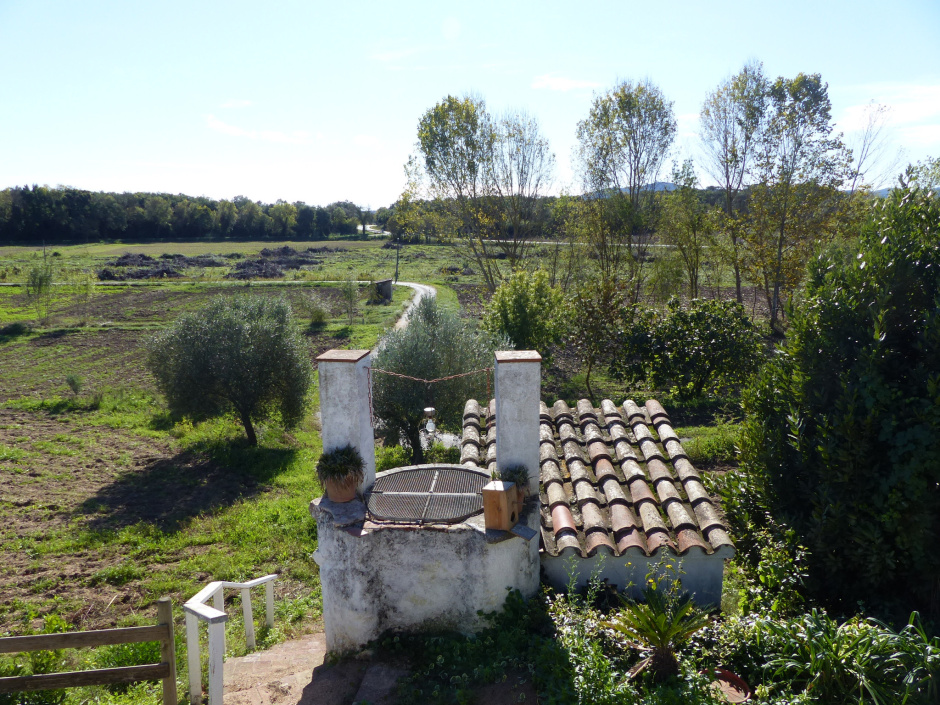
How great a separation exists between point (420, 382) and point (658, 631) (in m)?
11.6

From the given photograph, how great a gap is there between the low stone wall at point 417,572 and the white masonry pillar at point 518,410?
0.44m

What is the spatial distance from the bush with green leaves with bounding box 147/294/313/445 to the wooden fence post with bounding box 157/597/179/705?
13.1m

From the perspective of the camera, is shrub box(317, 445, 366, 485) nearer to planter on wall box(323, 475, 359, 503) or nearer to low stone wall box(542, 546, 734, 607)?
planter on wall box(323, 475, 359, 503)

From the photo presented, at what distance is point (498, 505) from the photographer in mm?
5539

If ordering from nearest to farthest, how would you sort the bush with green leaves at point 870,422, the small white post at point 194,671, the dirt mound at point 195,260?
the bush with green leaves at point 870,422 → the small white post at point 194,671 → the dirt mound at point 195,260

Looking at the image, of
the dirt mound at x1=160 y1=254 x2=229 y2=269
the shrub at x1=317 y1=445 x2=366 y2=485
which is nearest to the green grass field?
the shrub at x1=317 y1=445 x2=366 y2=485

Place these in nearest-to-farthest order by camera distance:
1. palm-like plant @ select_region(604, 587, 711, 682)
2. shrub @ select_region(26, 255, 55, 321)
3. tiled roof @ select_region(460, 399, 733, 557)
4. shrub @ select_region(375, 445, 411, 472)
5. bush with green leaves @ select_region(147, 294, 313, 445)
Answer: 1. palm-like plant @ select_region(604, 587, 711, 682)
2. tiled roof @ select_region(460, 399, 733, 557)
3. shrub @ select_region(375, 445, 411, 472)
4. bush with green leaves @ select_region(147, 294, 313, 445)
5. shrub @ select_region(26, 255, 55, 321)

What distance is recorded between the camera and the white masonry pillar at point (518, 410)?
19.2 ft

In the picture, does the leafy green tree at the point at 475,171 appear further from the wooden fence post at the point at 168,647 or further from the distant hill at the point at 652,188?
the wooden fence post at the point at 168,647

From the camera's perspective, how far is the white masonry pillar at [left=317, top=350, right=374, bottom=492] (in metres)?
6.04

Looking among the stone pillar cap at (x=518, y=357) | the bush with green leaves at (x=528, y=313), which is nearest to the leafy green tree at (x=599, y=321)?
the bush with green leaves at (x=528, y=313)

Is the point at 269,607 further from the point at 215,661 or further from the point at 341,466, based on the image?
the point at 341,466

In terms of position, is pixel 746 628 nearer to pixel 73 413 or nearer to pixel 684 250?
pixel 73 413

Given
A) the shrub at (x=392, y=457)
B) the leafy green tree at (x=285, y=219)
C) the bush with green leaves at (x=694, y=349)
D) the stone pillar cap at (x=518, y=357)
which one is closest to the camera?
the stone pillar cap at (x=518, y=357)
